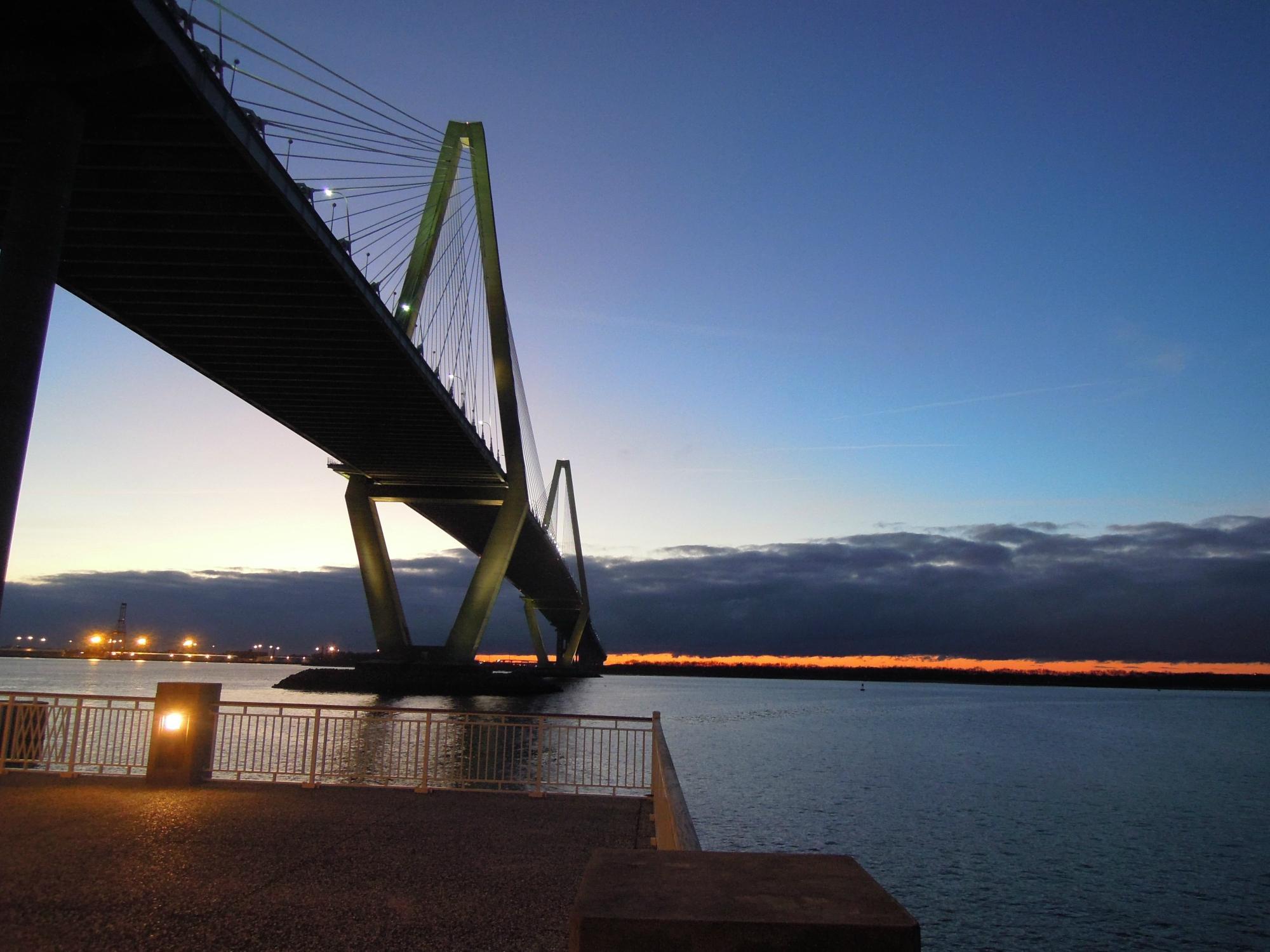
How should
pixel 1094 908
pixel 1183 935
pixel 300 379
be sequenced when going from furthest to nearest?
1. pixel 300 379
2. pixel 1094 908
3. pixel 1183 935

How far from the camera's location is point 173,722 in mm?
11117

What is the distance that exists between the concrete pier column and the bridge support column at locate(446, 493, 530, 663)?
99.5 ft

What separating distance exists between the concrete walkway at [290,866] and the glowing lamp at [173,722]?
0.74 m

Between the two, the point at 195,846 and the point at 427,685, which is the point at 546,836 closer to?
the point at 195,846

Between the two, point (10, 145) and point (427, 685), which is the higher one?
point (10, 145)

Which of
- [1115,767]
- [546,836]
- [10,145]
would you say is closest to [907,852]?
[546,836]

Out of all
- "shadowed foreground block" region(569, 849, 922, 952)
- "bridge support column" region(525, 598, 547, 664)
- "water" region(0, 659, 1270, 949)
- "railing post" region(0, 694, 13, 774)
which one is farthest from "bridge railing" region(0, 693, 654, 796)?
"bridge support column" region(525, 598, 547, 664)

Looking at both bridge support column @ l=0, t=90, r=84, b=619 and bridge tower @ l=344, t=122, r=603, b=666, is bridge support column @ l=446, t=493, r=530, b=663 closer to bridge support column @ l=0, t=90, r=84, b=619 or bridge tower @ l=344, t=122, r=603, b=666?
bridge tower @ l=344, t=122, r=603, b=666

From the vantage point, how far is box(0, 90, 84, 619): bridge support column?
954cm

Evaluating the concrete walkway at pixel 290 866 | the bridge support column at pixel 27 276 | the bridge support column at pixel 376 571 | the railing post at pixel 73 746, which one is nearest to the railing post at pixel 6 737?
the railing post at pixel 73 746

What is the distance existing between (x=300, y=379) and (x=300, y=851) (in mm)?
23195

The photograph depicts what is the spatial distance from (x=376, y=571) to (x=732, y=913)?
44.8m

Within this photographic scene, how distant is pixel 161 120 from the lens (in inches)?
544

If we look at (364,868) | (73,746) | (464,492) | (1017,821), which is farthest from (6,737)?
(464,492)
